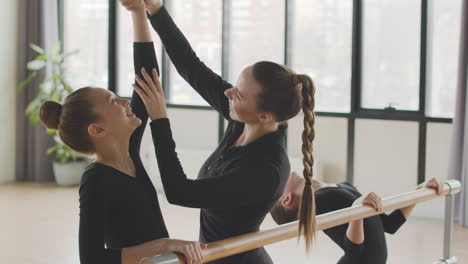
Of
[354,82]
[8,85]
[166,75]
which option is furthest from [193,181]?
[8,85]

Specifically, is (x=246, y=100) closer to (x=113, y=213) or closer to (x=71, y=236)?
(x=113, y=213)

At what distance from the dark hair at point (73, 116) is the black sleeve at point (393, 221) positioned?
109 centimetres

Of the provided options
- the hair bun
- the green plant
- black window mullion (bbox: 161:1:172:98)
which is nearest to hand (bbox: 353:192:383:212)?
the hair bun

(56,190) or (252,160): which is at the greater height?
(252,160)

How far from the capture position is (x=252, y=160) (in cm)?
172

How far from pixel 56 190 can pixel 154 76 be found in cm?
555

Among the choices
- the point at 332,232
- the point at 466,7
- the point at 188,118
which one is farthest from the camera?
the point at 188,118

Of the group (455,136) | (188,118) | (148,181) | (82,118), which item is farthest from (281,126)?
(188,118)

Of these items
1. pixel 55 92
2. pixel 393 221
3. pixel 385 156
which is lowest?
pixel 385 156

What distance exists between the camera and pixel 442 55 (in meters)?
5.89

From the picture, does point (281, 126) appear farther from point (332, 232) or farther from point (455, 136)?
point (455, 136)

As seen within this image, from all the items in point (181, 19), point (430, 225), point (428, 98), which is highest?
point (181, 19)

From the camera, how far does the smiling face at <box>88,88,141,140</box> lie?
67.4 inches

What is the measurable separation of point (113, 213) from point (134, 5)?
56 cm
